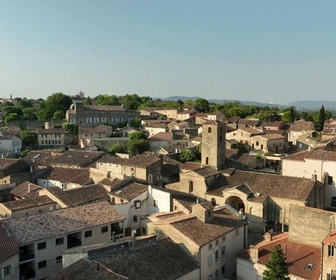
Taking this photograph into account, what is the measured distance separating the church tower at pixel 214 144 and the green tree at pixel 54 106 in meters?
79.1

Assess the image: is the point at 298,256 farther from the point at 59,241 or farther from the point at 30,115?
the point at 30,115

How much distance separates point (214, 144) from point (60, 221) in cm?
2657

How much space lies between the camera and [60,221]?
3241 centimetres

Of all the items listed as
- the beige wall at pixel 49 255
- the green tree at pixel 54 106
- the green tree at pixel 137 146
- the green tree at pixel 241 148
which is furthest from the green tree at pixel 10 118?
the beige wall at pixel 49 255

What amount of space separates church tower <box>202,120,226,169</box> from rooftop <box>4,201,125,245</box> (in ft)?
67.7

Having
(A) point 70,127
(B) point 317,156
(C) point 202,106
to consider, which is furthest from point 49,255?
(C) point 202,106

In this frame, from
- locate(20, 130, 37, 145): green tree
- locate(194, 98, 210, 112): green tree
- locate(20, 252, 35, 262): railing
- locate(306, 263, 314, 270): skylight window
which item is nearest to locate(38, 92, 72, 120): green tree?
locate(20, 130, 37, 145): green tree

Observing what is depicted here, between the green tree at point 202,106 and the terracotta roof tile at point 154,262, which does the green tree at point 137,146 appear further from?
the green tree at point 202,106

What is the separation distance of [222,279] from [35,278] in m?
14.3

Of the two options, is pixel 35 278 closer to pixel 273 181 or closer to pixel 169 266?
pixel 169 266

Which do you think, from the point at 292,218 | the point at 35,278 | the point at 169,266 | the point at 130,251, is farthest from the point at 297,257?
the point at 35,278

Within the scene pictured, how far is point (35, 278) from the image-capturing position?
98.2ft

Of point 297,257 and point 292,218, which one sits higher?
point 292,218

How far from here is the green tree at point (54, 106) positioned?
126 meters
